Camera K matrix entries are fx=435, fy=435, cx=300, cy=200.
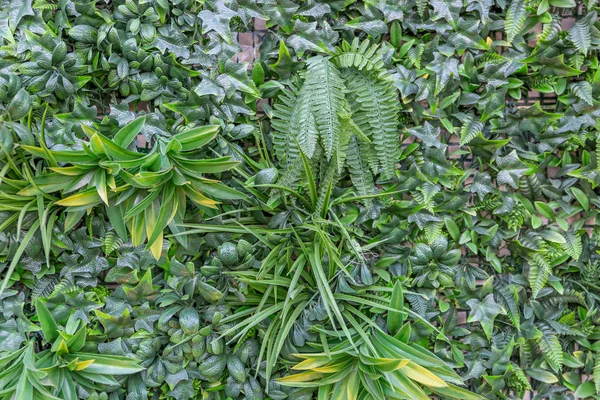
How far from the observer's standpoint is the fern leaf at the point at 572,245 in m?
1.35

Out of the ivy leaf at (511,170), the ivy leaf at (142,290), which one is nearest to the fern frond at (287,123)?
the ivy leaf at (142,290)

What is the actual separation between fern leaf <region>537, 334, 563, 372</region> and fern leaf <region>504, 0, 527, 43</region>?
94cm

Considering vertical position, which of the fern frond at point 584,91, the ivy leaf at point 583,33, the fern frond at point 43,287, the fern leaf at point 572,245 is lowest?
the fern frond at point 43,287

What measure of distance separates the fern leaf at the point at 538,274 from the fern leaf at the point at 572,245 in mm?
81

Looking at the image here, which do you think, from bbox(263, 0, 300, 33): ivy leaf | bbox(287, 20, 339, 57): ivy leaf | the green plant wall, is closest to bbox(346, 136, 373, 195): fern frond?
the green plant wall

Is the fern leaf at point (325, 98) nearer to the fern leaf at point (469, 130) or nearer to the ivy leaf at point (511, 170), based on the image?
the fern leaf at point (469, 130)

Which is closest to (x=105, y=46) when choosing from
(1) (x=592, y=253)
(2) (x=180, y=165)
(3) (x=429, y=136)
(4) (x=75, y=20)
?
(4) (x=75, y=20)

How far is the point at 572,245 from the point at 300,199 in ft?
2.82

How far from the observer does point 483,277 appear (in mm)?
1380

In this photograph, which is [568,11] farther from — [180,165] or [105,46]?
[105,46]

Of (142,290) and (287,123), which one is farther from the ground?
(287,123)

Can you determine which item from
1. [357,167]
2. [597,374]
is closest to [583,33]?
[357,167]

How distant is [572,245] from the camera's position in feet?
4.44

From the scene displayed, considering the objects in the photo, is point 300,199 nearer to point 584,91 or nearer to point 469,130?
point 469,130
